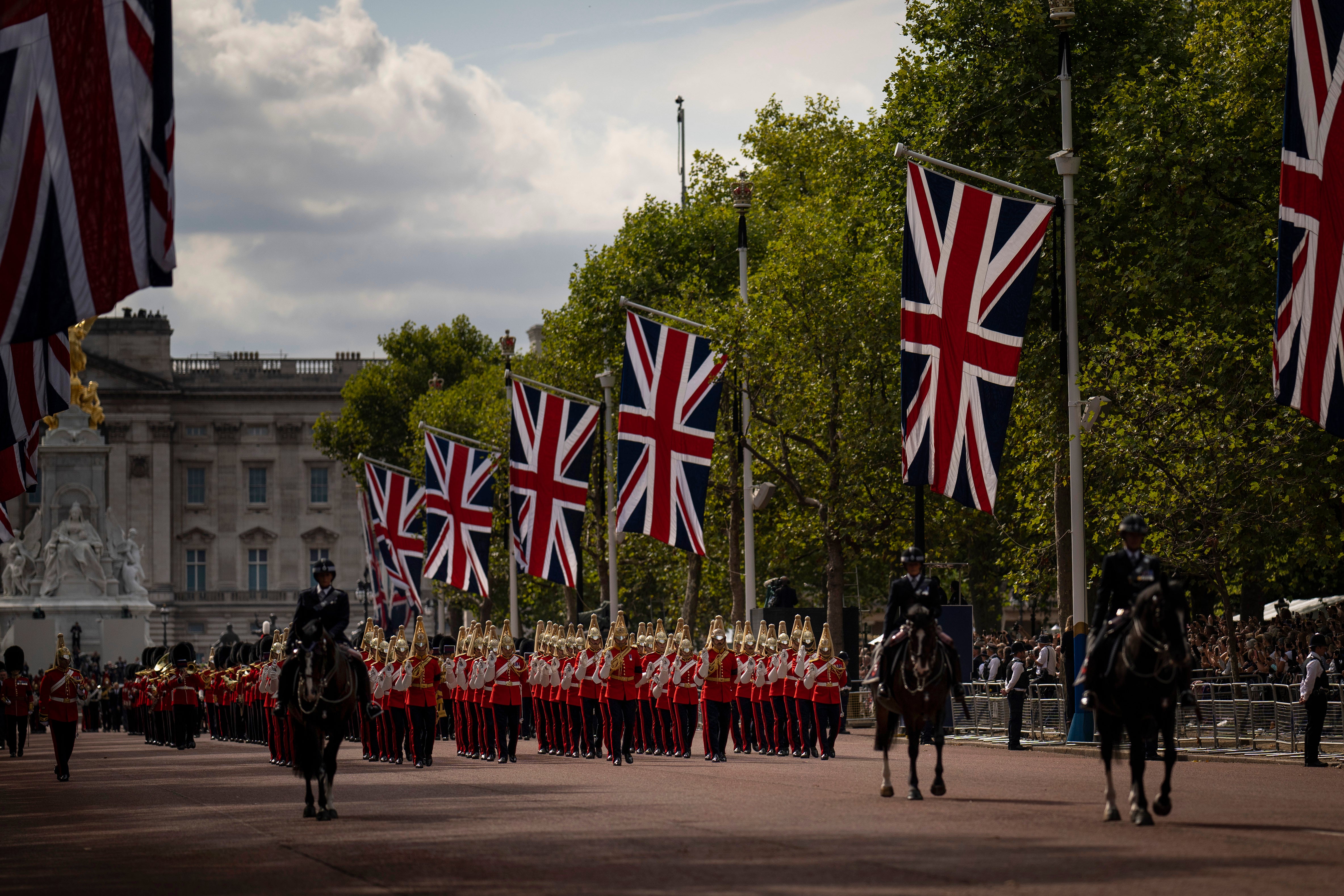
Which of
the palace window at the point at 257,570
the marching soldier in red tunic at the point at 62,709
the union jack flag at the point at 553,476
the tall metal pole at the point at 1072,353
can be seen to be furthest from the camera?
the palace window at the point at 257,570

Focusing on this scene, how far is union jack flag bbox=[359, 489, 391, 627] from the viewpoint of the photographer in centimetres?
5462

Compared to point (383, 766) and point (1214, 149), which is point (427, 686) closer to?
point (383, 766)

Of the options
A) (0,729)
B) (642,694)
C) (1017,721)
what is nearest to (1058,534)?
(1017,721)

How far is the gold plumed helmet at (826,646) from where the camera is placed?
86.2 ft

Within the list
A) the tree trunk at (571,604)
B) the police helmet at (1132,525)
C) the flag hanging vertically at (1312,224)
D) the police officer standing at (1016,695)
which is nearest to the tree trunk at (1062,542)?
the police officer standing at (1016,695)

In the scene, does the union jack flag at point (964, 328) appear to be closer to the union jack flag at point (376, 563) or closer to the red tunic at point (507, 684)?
the red tunic at point (507, 684)

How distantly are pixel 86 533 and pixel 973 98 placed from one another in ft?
133

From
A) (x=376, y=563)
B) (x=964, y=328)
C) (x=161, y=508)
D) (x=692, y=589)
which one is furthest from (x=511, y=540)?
(x=161, y=508)

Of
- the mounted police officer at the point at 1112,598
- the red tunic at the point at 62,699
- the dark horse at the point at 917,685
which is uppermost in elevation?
the mounted police officer at the point at 1112,598

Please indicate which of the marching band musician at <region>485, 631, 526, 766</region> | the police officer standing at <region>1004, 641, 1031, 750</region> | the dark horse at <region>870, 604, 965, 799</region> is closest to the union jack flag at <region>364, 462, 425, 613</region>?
the marching band musician at <region>485, 631, 526, 766</region>

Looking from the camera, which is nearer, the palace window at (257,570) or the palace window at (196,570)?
the palace window at (196,570)

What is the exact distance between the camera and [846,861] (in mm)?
11570

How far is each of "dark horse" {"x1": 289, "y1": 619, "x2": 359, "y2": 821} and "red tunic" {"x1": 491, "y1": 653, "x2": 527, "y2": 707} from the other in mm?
10839

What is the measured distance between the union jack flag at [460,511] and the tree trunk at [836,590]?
7706mm
